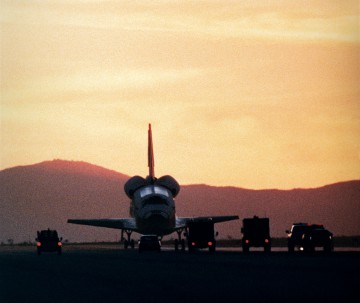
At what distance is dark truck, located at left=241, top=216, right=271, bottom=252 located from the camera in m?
96.4

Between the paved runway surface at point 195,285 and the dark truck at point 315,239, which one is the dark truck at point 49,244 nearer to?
the dark truck at point 315,239

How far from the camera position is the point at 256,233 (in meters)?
97.5

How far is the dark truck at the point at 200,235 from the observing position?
103750 millimetres

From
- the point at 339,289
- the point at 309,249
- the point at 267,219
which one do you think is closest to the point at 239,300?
the point at 339,289

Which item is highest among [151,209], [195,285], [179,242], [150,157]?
[150,157]

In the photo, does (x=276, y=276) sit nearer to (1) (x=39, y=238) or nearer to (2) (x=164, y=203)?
(1) (x=39, y=238)

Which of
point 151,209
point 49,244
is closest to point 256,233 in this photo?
point 49,244

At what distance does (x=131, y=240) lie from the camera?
13850 cm

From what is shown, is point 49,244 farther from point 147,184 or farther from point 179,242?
point 147,184

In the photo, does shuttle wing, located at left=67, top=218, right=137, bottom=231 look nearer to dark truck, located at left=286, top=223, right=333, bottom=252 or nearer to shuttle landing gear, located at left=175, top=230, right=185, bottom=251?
shuttle landing gear, located at left=175, top=230, right=185, bottom=251

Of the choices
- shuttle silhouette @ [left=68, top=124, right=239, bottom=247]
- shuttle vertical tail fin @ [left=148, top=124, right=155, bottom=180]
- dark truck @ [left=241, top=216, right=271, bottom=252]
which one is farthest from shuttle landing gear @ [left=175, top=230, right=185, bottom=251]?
shuttle vertical tail fin @ [left=148, top=124, right=155, bottom=180]

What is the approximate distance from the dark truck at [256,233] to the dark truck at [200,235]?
623cm

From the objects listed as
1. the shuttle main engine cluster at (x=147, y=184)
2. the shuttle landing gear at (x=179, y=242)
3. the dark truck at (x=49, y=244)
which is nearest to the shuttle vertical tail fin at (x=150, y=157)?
the shuttle main engine cluster at (x=147, y=184)

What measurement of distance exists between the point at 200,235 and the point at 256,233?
8.54 m
